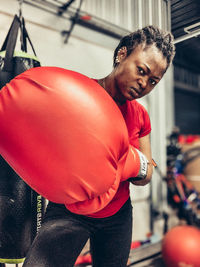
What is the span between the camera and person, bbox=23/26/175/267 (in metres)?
0.87

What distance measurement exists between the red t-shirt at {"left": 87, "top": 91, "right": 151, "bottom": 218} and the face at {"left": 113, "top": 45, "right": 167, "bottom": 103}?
0.17 m

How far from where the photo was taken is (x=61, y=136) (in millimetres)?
710

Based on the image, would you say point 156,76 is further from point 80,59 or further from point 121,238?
point 80,59

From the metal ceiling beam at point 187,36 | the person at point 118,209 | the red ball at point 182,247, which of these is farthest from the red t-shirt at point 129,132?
the red ball at point 182,247

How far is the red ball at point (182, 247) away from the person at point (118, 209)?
3.44ft

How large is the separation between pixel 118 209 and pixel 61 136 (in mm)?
502

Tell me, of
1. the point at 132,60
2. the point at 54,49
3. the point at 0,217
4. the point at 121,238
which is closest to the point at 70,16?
the point at 54,49

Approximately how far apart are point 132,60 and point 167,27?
0.27m

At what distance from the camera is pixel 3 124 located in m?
0.75

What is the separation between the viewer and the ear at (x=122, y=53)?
96cm

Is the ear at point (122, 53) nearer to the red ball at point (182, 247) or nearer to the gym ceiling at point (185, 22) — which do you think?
the gym ceiling at point (185, 22)

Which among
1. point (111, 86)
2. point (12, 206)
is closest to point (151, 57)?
point (111, 86)

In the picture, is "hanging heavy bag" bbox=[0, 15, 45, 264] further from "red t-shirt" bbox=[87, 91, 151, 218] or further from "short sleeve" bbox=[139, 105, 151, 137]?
"short sleeve" bbox=[139, 105, 151, 137]

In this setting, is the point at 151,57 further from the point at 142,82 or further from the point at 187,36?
the point at 187,36
